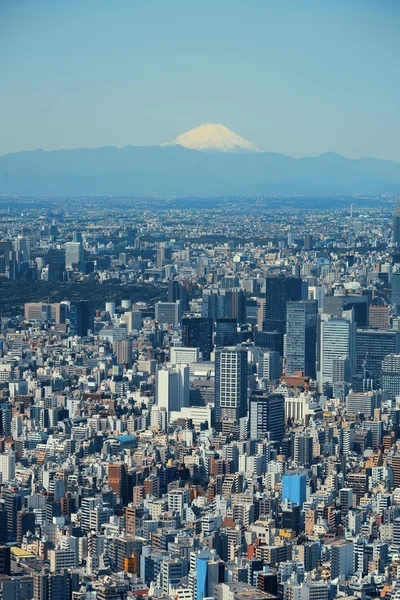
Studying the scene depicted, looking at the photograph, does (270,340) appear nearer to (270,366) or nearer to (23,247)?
(270,366)

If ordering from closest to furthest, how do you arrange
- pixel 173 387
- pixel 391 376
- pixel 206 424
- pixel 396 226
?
pixel 206 424 < pixel 173 387 < pixel 391 376 < pixel 396 226

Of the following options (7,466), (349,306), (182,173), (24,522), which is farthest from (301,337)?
(182,173)

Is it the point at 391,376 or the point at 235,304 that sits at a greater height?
the point at 235,304

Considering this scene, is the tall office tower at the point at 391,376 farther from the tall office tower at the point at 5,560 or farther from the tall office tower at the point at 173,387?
the tall office tower at the point at 5,560

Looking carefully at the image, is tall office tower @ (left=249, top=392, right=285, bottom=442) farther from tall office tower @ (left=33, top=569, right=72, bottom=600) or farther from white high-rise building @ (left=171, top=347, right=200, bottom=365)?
tall office tower @ (left=33, top=569, right=72, bottom=600)

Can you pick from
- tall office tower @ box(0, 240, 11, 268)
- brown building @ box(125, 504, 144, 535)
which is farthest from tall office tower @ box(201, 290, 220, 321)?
brown building @ box(125, 504, 144, 535)

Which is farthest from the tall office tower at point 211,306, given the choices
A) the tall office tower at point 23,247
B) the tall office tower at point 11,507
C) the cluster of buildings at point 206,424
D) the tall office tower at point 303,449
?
the tall office tower at point 11,507

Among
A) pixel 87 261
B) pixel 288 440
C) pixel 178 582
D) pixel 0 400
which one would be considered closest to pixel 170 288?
pixel 87 261
